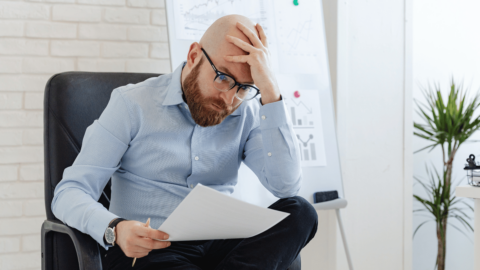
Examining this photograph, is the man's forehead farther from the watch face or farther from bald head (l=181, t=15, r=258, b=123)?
the watch face

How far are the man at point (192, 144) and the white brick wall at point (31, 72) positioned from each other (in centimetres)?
83

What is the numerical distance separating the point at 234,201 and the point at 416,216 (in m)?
2.29

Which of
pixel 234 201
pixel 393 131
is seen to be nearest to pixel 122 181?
pixel 234 201

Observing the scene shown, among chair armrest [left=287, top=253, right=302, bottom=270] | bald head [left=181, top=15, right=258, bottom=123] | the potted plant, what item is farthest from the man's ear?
the potted plant

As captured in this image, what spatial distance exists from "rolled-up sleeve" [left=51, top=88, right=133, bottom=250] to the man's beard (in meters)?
0.17

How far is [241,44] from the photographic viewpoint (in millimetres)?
1116

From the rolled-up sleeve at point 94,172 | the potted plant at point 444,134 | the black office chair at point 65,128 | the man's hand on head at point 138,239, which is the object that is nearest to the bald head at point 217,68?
the rolled-up sleeve at point 94,172

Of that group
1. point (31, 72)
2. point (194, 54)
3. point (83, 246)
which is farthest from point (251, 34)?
point (31, 72)

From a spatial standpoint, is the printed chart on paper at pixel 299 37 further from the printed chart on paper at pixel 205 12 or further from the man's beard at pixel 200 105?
the man's beard at pixel 200 105

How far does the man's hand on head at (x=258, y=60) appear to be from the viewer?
1114 mm

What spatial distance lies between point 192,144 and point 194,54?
25 cm

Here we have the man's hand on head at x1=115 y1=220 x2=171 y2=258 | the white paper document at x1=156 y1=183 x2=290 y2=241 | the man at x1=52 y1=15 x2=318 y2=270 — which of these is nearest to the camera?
the white paper document at x1=156 y1=183 x2=290 y2=241

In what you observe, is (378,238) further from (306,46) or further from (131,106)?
(131,106)

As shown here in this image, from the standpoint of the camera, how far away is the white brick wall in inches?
72.7
